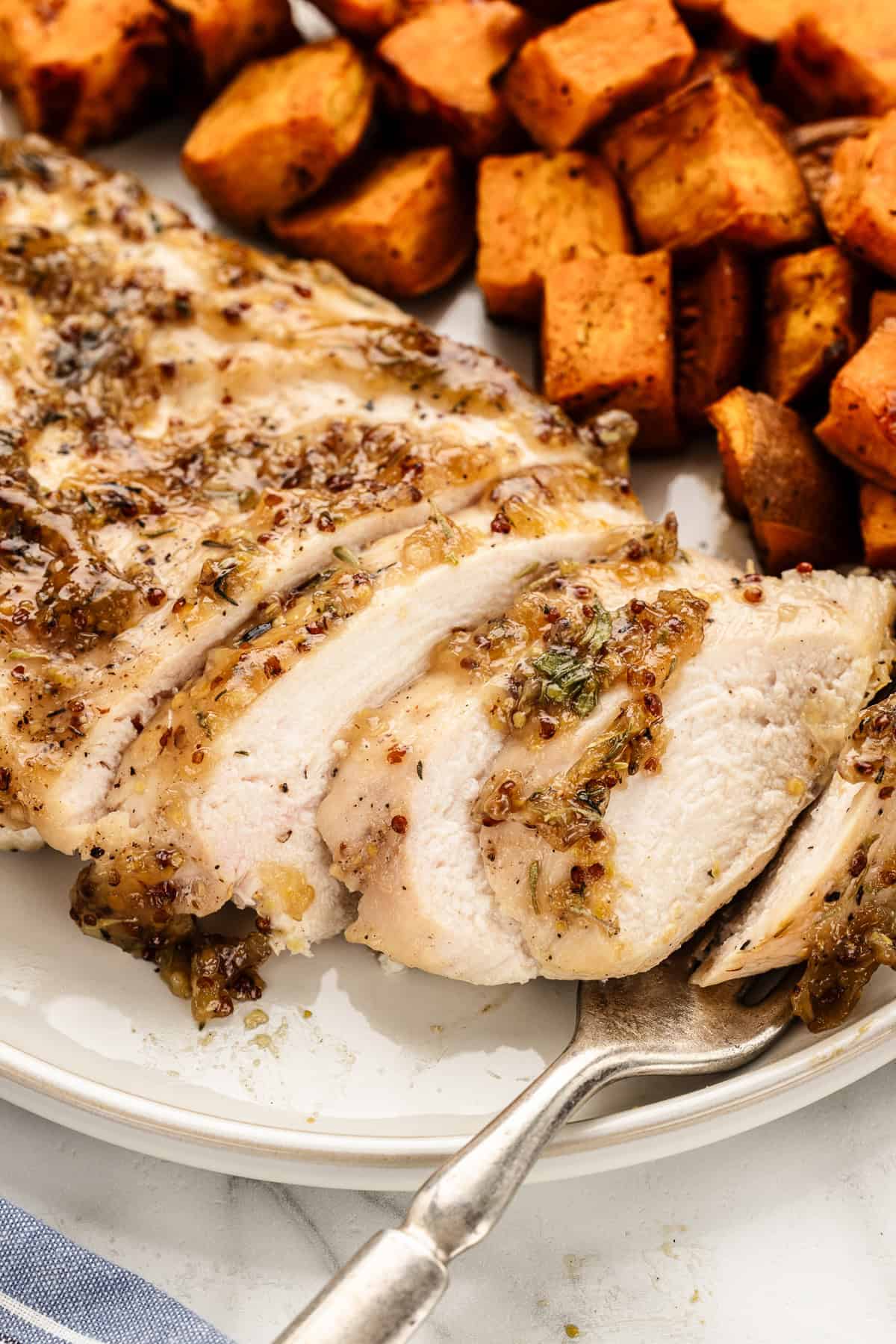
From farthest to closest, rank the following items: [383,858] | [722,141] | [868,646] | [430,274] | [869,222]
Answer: [430,274] → [722,141] → [869,222] → [868,646] → [383,858]

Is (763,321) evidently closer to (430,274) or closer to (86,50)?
(430,274)

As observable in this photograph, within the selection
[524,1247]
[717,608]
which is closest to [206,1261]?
[524,1247]

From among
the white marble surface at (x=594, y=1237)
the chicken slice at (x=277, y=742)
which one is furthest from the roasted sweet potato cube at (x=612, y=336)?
the white marble surface at (x=594, y=1237)

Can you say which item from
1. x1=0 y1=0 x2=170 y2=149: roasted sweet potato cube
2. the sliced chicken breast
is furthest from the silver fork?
x1=0 y1=0 x2=170 y2=149: roasted sweet potato cube

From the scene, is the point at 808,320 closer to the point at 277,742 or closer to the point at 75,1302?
the point at 277,742

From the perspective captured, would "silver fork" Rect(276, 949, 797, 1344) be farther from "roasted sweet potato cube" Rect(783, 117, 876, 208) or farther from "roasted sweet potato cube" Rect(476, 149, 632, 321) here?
"roasted sweet potato cube" Rect(783, 117, 876, 208)

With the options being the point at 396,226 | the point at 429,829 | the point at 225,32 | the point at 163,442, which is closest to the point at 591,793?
the point at 429,829

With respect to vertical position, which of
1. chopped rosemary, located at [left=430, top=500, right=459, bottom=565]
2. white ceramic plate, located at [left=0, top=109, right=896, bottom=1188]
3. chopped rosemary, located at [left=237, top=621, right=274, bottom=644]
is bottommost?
white ceramic plate, located at [left=0, top=109, right=896, bottom=1188]
